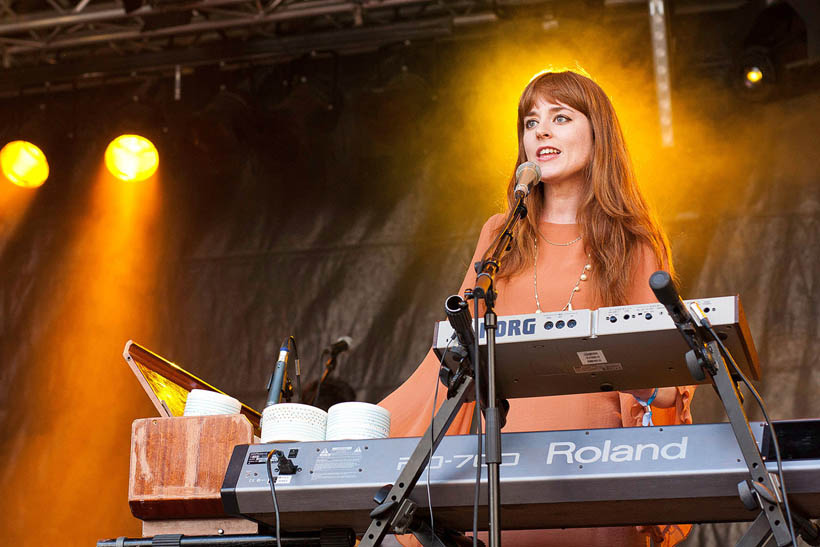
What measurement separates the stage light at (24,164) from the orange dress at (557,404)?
3682 mm

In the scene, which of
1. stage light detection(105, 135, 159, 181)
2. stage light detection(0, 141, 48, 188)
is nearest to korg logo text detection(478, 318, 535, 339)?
stage light detection(105, 135, 159, 181)

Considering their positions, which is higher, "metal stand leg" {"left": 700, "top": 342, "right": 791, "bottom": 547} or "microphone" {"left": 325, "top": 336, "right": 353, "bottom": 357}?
"microphone" {"left": 325, "top": 336, "right": 353, "bottom": 357}

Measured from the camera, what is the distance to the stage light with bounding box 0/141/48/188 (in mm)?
5180

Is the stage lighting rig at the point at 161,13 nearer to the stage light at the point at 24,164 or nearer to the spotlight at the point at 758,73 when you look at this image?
the stage light at the point at 24,164

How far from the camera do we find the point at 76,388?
489 centimetres

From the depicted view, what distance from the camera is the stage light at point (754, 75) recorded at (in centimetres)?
427

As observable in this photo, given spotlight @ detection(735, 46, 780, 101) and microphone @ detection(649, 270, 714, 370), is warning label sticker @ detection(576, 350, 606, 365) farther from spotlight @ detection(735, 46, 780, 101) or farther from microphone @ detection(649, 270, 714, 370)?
spotlight @ detection(735, 46, 780, 101)

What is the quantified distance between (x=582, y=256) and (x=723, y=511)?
825 millimetres

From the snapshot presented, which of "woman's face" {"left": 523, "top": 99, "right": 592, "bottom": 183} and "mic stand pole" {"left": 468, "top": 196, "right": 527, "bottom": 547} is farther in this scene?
"woman's face" {"left": 523, "top": 99, "right": 592, "bottom": 183}

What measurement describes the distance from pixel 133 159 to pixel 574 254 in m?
3.48

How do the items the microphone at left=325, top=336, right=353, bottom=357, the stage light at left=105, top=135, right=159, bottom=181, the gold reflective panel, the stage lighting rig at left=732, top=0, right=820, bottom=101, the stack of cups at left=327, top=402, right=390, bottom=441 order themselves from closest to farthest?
the stack of cups at left=327, top=402, right=390, bottom=441
the gold reflective panel
the stage lighting rig at left=732, top=0, right=820, bottom=101
the microphone at left=325, top=336, right=353, bottom=357
the stage light at left=105, top=135, right=159, bottom=181

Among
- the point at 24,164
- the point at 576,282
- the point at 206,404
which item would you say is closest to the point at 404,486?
the point at 206,404

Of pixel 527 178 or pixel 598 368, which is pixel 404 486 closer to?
pixel 598 368

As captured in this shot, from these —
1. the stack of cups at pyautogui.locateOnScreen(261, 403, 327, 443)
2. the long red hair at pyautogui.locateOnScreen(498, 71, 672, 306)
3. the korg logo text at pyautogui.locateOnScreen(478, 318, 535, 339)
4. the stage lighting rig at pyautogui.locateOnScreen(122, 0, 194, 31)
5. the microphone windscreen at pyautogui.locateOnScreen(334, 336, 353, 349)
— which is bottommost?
the stack of cups at pyautogui.locateOnScreen(261, 403, 327, 443)
